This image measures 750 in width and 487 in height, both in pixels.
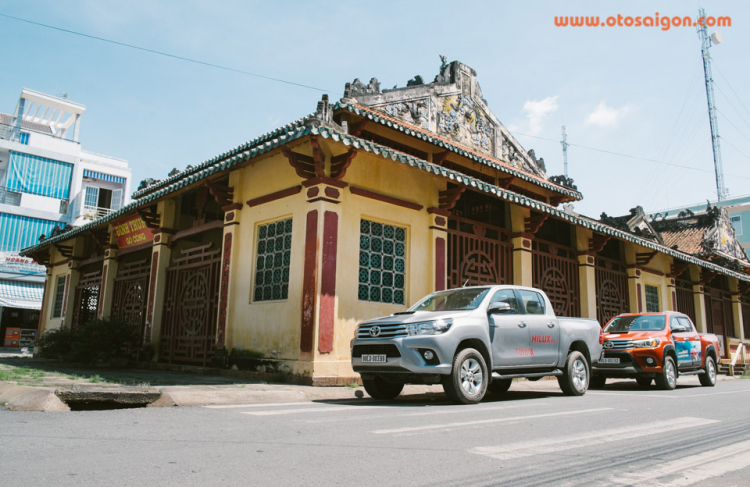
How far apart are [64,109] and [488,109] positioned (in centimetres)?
3624

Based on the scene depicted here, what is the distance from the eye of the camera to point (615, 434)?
553 cm

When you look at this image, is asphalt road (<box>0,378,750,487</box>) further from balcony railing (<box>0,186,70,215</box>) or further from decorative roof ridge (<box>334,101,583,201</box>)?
balcony railing (<box>0,186,70,215</box>)

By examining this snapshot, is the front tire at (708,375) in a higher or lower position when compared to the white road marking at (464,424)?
higher

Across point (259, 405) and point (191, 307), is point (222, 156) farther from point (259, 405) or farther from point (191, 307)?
point (259, 405)

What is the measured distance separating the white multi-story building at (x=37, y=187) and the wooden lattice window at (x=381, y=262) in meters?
27.6

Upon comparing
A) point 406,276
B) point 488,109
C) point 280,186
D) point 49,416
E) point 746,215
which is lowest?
point 49,416

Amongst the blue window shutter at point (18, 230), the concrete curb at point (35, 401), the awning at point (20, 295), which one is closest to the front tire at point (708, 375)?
the concrete curb at point (35, 401)

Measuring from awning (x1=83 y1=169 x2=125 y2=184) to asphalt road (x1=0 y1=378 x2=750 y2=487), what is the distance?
3818cm

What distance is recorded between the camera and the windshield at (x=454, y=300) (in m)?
8.78

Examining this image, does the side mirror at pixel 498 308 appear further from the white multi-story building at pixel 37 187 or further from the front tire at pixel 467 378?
the white multi-story building at pixel 37 187

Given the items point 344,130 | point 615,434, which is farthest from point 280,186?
point 615,434

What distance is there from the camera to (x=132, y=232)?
17234mm

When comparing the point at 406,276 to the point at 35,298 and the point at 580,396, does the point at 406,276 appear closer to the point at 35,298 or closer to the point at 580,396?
the point at 580,396

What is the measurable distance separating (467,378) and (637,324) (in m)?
7.31
